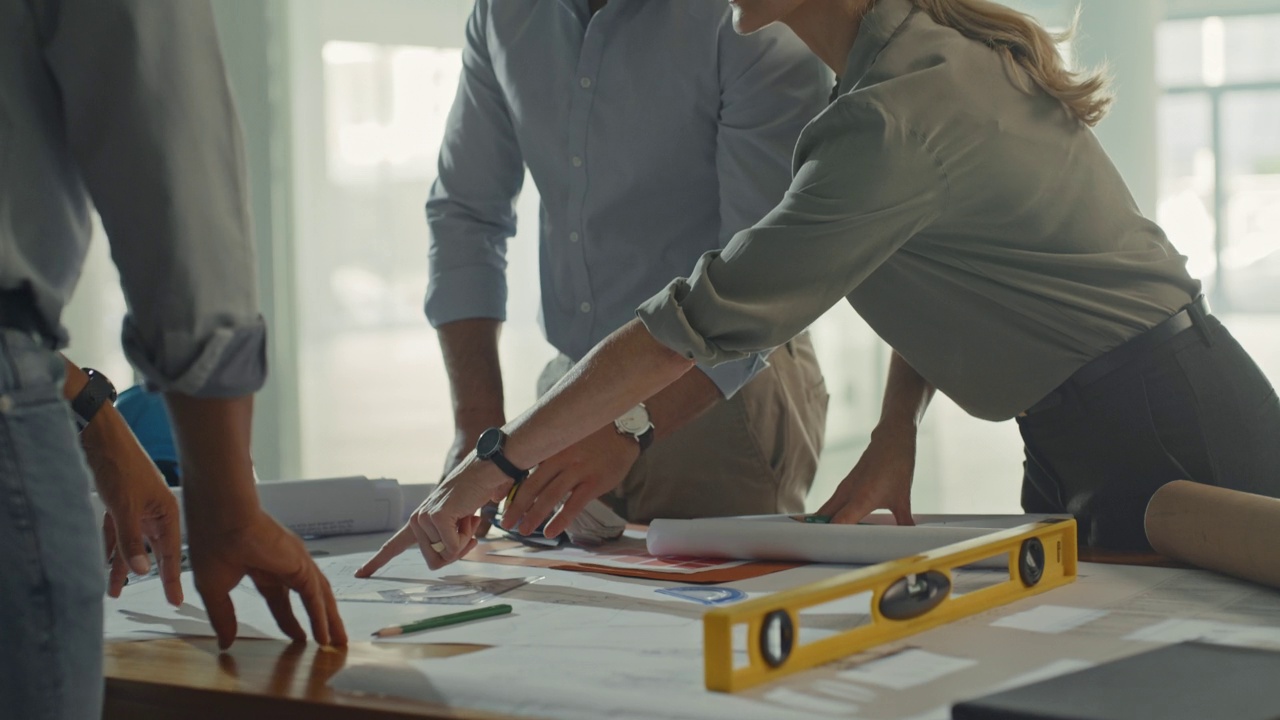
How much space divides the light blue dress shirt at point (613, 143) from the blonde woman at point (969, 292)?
23cm

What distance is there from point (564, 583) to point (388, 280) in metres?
3.30

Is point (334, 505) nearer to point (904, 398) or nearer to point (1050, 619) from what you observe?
point (904, 398)

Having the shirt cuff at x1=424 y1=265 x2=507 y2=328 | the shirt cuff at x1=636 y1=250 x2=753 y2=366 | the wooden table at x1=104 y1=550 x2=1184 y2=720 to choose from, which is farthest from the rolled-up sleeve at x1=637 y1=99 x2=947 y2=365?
the shirt cuff at x1=424 y1=265 x2=507 y2=328

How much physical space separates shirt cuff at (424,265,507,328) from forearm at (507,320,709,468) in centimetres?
70

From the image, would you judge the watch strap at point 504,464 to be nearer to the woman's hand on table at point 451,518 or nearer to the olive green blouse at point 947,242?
the woman's hand on table at point 451,518

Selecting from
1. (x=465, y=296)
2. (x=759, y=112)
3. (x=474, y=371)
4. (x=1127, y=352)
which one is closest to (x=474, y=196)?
(x=465, y=296)

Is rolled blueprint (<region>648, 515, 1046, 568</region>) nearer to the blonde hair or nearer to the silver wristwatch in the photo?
the silver wristwatch

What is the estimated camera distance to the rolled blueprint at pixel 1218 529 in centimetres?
99

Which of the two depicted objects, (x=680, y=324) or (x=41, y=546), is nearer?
(x=41, y=546)

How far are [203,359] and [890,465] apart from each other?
3.04 ft

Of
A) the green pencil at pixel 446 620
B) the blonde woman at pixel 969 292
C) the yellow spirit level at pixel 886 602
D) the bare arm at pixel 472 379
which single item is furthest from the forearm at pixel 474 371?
the yellow spirit level at pixel 886 602

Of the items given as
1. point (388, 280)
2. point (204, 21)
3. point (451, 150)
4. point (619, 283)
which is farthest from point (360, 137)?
point (204, 21)

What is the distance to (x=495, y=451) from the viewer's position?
4.03 feet

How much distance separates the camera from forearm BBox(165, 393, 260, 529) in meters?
0.75
